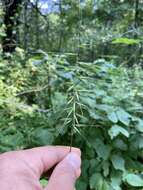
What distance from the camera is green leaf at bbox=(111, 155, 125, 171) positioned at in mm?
1772

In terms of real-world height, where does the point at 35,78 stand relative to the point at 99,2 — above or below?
below

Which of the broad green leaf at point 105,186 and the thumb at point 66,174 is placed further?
the broad green leaf at point 105,186

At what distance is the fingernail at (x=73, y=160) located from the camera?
608mm

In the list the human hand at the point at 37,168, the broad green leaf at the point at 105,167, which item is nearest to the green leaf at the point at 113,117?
the broad green leaf at the point at 105,167

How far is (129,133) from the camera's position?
178 centimetres

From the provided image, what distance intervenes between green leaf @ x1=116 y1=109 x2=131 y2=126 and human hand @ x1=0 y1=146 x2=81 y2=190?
105 centimetres

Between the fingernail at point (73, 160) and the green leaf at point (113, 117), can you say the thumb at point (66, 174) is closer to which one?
the fingernail at point (73, 160)

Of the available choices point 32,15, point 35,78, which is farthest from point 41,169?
point 32,15

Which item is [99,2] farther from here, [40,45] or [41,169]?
[41,169]

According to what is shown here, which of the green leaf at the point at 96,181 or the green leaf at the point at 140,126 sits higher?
the green leaf at the point at 140,126

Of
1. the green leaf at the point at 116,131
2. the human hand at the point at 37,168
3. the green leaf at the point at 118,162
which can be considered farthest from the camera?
the green leaf at the point at 118,162

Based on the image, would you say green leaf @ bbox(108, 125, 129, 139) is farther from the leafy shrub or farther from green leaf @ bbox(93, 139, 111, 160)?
green leaf @ bbox(93, 139, 111, 160)

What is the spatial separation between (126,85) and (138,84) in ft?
0.25

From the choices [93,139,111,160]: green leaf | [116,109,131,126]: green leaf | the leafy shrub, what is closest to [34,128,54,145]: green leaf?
the leafy shrub
